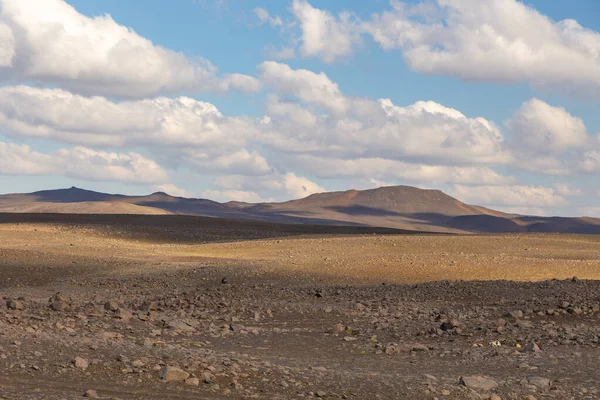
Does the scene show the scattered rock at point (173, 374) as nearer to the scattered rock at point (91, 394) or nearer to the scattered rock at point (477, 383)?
the scattered rock at point (91, 394)

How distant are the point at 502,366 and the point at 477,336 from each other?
6.75 ft

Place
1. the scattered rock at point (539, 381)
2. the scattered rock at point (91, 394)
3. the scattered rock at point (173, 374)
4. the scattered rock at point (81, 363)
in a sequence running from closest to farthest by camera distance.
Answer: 1. the scattered rock at point (91, 394)
2. the scattered rock at point (173, 374)
3. the scattered rock at point (81, 363)
4. the scattered rock at point (539, 381)

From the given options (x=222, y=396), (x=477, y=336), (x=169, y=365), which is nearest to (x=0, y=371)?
(x=169, y=365)

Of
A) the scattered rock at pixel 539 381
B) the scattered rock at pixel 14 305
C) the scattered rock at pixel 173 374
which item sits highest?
the scattered rock at pixel 14 305

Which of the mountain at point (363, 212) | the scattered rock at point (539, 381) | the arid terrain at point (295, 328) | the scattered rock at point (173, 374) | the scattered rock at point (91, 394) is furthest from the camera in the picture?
the mountain at point (363, 212)

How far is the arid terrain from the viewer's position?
9180 mm

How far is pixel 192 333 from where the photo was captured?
13250 mm

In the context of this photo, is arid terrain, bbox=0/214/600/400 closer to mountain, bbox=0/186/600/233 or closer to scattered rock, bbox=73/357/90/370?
Answer: scattered rock, bbox=73/357/90/370

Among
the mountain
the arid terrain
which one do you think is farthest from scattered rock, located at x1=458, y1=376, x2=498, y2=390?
the mountain

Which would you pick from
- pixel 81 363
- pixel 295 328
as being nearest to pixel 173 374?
pixel 81 363

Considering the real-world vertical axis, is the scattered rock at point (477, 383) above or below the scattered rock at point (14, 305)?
below

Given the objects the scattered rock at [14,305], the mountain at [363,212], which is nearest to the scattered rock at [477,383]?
the scattered rock at [14,305]

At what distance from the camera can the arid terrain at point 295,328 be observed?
918 centimetres

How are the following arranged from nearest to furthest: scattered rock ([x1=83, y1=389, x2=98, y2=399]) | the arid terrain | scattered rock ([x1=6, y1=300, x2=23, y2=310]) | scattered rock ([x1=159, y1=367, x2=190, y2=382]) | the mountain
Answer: scattered rock ([x1=83, y1=389, x2=98, y2=399])
scattered rock ([x1=159, y1=367, x2=190, y2=382])
the arid terrain
scattered rock ([x1=6, y1=300, x2=23, y2=310])
the mountain
